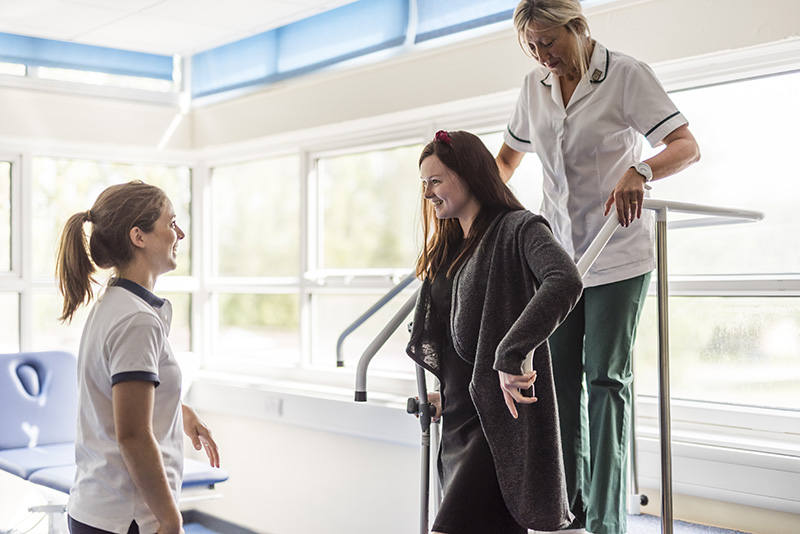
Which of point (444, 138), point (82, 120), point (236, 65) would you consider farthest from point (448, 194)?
point (82, 120)

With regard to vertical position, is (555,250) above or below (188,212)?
below

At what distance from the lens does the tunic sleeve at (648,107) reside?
2080 mm

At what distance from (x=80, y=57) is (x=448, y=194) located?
3303 millimetres

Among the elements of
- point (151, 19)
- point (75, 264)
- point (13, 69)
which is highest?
point (151, 19)

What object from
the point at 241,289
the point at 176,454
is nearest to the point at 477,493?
the point at 176,454

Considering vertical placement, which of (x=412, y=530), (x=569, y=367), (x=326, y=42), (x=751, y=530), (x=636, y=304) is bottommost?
(x=412, y=530)

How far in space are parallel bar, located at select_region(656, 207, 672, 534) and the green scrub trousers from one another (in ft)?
0.39

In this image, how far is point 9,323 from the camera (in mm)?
4602

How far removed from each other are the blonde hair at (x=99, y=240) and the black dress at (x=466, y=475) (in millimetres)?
715

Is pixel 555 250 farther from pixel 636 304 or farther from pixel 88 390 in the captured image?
pixel 88 390

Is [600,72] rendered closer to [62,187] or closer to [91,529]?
[91,529]

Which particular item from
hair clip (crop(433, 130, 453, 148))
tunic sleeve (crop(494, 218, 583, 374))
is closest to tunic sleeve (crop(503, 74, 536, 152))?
hair clip (crop(433, 130, 453, 148))

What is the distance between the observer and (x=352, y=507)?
4.10 metres

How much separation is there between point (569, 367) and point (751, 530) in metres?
1.02
